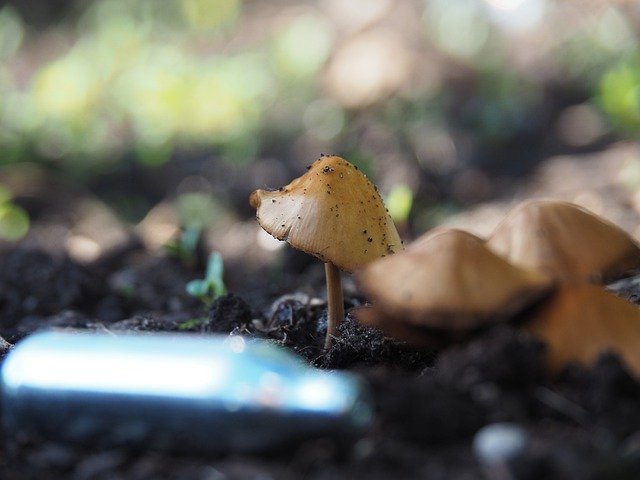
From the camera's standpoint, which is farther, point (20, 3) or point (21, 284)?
point (20, 3)

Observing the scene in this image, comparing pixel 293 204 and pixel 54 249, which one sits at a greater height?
pixel 54 249

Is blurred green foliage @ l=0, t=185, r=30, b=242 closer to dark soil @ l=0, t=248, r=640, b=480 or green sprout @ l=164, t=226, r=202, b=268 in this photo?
green sprout @ l=164, t=226, r=202, b=268

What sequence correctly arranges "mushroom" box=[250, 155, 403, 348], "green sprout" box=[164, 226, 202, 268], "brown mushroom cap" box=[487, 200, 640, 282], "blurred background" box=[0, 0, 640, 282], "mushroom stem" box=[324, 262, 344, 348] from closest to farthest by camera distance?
"brown mushroom cap" box=[487, 200, 640, 282] < "mushroom" box=[250, 155, 403, 348] < "mushroom stem" box=[324, 262, 344, 348] < "green sprout" box=[164, 226, 202, 268] < "blurred background" box=[0, 0, 640, 282]

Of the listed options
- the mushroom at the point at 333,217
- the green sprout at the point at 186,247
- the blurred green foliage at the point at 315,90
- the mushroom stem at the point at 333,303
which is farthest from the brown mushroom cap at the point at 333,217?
the blurred green foliage at the point at 315,90

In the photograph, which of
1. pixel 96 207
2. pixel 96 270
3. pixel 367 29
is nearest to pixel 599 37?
pixel 367 29

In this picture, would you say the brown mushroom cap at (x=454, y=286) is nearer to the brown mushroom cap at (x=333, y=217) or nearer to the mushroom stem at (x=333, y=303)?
the brown mushroom cap at (x=333, y=217)

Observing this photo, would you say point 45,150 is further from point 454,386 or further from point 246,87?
point 454,386

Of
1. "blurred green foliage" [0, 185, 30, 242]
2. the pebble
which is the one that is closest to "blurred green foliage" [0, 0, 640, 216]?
"blurred green foliage" [0, 185, 30, 242]
